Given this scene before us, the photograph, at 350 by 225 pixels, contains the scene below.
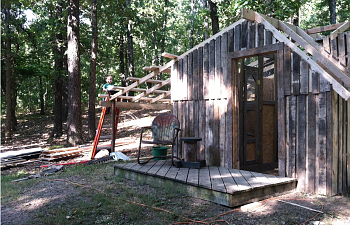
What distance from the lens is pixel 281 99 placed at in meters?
4.65

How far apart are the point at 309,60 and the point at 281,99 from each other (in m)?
0.74

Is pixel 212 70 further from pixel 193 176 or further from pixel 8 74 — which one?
pixel 8 74

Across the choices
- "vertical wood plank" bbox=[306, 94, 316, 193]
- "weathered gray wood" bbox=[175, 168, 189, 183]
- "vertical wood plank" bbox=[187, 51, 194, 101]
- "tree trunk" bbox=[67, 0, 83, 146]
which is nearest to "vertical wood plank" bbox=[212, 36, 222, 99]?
"vertical wood plank" bbox=[187, 51, 194, 101]

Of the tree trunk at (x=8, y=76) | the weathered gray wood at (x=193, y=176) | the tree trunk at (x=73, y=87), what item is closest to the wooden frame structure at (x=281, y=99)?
the weathered gray wood at (x=193, y=176)

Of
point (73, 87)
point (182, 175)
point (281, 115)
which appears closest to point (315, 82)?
point (281, 115)

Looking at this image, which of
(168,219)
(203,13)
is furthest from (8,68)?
(168,219)

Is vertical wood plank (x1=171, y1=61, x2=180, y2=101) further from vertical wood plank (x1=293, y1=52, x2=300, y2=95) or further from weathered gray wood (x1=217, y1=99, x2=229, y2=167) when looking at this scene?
vertical wood plank (x1=293, y1=52, x2=300, y2=95)

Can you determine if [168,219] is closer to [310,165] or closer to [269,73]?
[310,165]

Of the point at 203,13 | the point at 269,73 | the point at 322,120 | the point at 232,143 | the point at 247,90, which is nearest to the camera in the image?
the point at 322,120

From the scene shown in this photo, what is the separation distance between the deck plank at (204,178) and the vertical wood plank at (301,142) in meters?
1.43

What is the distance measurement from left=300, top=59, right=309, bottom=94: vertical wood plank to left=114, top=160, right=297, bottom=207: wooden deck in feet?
4.60

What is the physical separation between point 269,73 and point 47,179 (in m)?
5.91

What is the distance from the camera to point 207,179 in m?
4.39

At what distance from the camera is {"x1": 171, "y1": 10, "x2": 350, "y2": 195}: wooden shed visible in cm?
419
